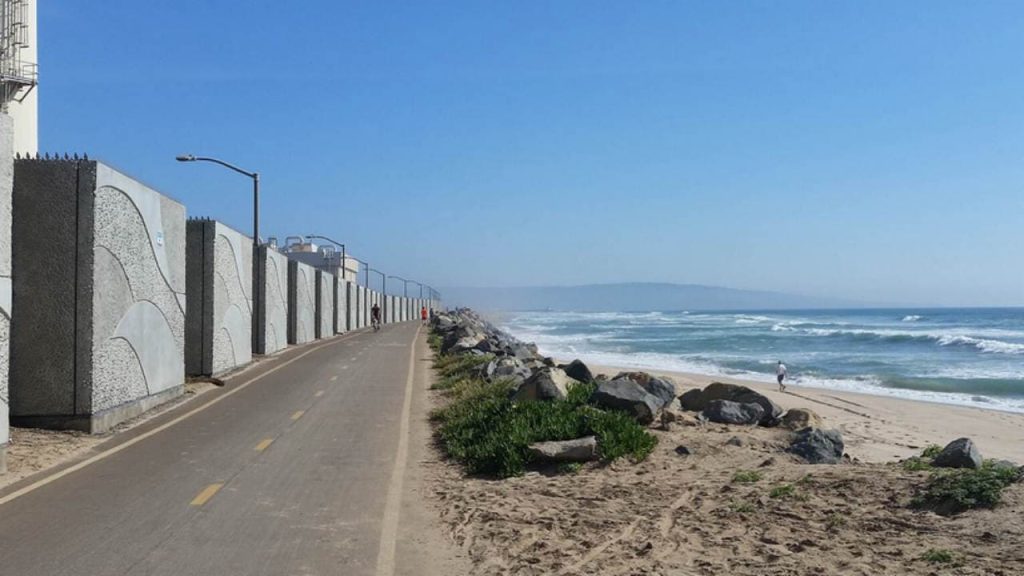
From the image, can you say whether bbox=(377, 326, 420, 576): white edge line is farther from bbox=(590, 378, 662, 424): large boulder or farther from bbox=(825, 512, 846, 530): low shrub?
bbox=(825, 512, 846, 530): low shrub

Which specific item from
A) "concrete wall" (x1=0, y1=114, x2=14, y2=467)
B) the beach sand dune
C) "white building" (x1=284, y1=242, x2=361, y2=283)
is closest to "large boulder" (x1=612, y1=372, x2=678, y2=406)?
the beach sand dune

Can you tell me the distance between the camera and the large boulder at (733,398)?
1591 centimetres

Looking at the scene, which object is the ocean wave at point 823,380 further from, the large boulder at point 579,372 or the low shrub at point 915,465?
the low shrub at point 915,465

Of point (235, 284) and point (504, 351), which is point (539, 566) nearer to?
point (235, 284)

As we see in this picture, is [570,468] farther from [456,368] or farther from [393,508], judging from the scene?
[456,368]

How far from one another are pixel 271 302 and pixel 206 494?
71.7ft

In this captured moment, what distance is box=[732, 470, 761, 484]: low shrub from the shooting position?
9.35 meters

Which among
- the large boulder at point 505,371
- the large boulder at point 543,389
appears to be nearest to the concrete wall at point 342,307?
the large boulder at point 505,371

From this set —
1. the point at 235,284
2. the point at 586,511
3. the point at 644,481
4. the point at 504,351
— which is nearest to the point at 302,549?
the point at 586,511

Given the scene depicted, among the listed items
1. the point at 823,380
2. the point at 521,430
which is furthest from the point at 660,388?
the point at 823,380

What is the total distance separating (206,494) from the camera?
369 inches

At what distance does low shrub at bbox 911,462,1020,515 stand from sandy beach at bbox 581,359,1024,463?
827 cm

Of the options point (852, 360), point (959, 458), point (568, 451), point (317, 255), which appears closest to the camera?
point (959, 458)

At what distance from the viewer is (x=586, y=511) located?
883 cm
